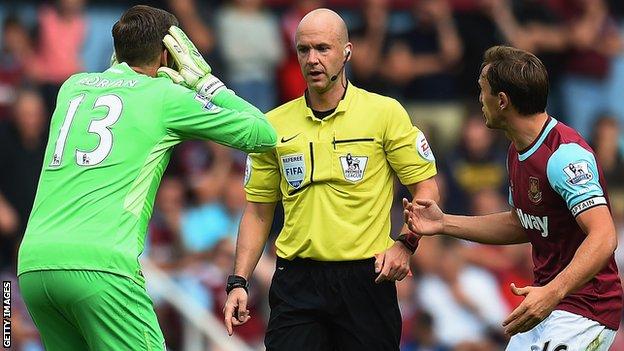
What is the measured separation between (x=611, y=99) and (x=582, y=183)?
31.3 ft

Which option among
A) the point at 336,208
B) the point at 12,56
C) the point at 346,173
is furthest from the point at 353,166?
the point at 12,56

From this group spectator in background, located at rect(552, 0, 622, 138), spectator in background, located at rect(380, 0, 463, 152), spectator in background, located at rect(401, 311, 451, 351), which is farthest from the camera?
spectator in background, located at rect(552, 0, 622, 138)

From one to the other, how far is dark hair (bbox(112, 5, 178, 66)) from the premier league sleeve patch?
7.20 ft

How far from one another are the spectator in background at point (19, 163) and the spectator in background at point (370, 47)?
3.68m

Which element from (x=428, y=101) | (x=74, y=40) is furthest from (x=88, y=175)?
(x=428, y=101)

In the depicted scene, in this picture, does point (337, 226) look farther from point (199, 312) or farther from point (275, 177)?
point (199, 312)

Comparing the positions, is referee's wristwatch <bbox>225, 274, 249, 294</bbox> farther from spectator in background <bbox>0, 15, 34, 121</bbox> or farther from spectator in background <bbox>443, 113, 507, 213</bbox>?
spectator in background <bbox>443, 113, 507, 213</bbox>

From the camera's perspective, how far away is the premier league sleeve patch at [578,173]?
6.78 meters

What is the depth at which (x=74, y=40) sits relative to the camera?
42.8 feet

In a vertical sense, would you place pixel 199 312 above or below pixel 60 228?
below

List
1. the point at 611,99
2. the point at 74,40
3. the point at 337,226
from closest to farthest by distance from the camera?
the point at 337,226, the point at 74,40, the point at 611,99

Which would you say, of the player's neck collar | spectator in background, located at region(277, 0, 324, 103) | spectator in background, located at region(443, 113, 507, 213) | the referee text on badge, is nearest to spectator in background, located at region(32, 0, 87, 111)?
spectator in background, located at region(277, 0, 324, 103)

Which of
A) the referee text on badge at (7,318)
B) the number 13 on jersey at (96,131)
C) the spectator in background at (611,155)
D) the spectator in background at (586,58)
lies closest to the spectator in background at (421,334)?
the spectator in background at (611,155)

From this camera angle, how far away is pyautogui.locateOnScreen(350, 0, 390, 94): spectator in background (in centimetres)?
1426
